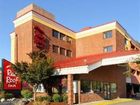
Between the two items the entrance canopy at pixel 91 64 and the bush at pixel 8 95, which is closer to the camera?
the entrance canopy at pixel 91 64

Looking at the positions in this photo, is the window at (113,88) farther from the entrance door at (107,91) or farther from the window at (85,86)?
the window at (85,86)

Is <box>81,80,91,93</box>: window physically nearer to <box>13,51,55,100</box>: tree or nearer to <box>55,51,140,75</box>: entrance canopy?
<box>55,51,140,75</box>: entrance canopy

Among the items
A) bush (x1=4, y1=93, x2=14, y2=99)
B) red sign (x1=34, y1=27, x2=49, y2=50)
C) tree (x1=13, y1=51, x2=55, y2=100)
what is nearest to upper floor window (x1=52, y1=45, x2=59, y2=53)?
red sign (x1=34, y1=27, x2=49, y2=50)

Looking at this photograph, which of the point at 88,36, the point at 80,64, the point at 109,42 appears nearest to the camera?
the point at 80,64

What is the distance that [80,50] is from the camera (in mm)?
52156

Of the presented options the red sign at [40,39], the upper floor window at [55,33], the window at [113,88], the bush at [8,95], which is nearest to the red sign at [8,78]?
the bush at [8,95]

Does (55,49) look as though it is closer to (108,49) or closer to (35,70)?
(108,49)

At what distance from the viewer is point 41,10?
47.0m

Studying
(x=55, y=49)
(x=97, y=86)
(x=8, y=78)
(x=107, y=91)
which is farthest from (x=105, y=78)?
(x=8, y=78)

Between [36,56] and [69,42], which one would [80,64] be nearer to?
[36,56]

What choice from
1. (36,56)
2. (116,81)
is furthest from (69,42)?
(36,56)

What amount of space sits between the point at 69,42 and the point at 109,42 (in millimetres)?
6740

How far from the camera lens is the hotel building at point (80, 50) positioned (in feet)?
107

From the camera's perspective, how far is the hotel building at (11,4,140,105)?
32.7 metres
